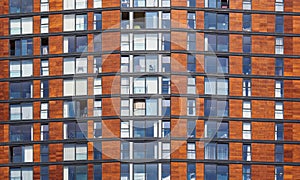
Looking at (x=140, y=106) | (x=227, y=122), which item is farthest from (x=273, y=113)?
(x=140, y=106)

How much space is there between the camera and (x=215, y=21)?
124500 mm

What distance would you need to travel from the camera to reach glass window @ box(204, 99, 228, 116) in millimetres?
122625

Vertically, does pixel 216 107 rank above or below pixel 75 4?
below

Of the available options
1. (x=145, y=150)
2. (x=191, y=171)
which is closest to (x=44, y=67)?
(x=145, y=150)

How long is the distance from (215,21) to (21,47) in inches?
734

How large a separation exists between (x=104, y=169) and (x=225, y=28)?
1760 cm

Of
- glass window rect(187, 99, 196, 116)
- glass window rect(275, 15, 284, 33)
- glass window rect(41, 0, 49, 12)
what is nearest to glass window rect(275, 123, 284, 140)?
glass window rect(187, 99, 196, 116)

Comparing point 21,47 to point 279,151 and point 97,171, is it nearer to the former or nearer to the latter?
point 97,171

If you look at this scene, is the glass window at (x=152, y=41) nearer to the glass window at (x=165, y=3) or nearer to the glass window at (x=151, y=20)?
the glass window at (x=151, y=20)

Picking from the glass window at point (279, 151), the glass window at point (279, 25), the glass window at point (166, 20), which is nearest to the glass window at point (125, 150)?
the glass window at point (166, 20)

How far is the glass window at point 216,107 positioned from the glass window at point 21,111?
16627mm

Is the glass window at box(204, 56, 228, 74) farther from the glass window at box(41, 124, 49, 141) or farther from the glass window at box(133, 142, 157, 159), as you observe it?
the glass window at box(41, 124, 49, 141)

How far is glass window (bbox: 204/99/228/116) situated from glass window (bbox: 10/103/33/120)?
54.6 feet

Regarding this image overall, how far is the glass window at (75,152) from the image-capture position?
401 feet
